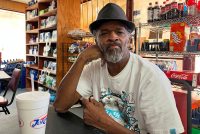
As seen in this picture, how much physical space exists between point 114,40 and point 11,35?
6.67 m

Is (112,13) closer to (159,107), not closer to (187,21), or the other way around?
(159,107)

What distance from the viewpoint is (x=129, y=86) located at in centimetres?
103

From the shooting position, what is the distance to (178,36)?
1867 millimetres

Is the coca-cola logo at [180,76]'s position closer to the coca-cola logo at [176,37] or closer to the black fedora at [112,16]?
the black fedora at [112,16]

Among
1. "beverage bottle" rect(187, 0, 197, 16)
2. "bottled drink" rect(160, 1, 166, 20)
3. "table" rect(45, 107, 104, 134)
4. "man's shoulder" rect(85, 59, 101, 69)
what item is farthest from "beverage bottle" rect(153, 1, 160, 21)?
"table" rect(45, 107, 104, 134)

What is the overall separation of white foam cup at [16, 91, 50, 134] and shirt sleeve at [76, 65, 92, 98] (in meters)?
0.55

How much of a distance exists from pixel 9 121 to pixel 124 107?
0.57 m

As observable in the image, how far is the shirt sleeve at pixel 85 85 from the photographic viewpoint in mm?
1228

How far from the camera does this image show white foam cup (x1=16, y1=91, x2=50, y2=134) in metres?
0.62

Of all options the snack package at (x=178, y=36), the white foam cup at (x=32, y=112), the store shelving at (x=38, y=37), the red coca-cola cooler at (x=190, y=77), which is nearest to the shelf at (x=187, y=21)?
the snack package at (x=178, y=36)

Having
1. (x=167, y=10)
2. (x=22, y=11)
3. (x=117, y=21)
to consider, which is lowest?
(x=117, y=21)

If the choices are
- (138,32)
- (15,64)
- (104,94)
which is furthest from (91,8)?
(104,94)

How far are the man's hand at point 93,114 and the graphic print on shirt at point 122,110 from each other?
14 centimetres

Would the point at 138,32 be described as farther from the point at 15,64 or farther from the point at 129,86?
the point at 15,64
